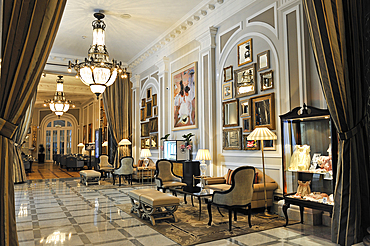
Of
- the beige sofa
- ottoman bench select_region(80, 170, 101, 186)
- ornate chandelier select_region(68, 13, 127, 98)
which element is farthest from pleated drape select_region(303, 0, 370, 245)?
ottoman bench select_region(80, 170, 101, 186)

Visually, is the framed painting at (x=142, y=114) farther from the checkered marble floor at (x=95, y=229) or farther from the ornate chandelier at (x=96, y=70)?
the checkered marble floor at (x=95, y=229)

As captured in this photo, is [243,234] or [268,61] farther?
[268,61]

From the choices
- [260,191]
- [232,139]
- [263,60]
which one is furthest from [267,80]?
[260,191]

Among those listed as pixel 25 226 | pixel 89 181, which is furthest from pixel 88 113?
pixel 25 226

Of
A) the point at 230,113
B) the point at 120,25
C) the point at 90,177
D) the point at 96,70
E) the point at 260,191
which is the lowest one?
the point at 90,177

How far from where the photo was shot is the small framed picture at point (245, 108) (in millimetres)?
6781

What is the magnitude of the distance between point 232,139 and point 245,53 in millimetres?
2062

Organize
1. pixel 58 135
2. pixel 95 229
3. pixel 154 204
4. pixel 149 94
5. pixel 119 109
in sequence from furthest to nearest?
1. pixel 58 135
2. pixel 119 109
3. pixel 149 94
4. pixel 154 204
5. pixel 95 229

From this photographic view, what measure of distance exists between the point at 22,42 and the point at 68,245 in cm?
276

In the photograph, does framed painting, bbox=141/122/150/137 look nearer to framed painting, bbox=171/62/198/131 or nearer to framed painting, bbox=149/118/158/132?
framed painting, bbox=149/118/158/132

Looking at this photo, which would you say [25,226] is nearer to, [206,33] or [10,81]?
[10,81]

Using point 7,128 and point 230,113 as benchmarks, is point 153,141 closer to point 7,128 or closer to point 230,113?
point 230,113

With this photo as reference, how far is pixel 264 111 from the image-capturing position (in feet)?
20.8

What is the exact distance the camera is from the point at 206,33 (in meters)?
8.15
